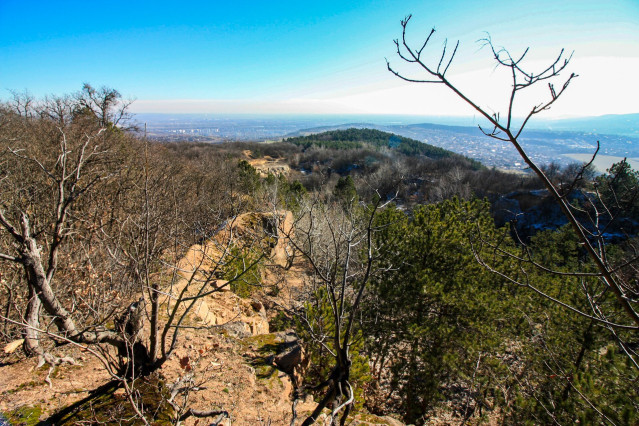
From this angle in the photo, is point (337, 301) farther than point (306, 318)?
No

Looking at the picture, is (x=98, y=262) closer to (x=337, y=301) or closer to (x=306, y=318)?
(x=306, y=318)

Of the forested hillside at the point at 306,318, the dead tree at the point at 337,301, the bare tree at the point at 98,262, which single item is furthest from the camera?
the bare tree at the point at 98,262

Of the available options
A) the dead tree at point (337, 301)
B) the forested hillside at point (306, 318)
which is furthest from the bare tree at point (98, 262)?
the dead tree at point (337, 301)

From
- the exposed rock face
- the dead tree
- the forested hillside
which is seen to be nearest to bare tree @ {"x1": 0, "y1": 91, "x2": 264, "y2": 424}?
the forested hillside

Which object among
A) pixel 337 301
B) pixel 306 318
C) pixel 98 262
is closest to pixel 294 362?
pixel 306 318

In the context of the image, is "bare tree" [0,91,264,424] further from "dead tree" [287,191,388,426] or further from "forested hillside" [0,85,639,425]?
"dead tree" [287,191,388,426]

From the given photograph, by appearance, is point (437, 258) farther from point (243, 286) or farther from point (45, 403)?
point (45, 403)

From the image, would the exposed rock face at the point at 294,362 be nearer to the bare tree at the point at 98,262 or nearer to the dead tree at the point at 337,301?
the dead tree at the point at 337,301

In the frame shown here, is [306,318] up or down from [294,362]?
up

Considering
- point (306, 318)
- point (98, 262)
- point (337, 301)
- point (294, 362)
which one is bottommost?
point (294, 362)
